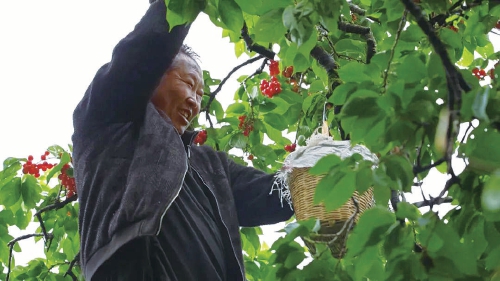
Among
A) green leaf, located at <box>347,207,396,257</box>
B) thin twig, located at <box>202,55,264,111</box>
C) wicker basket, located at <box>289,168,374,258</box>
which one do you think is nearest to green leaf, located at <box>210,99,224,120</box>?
thin twig, located at <box>202,55,264,111</box>

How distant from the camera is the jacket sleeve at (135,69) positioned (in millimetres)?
1996

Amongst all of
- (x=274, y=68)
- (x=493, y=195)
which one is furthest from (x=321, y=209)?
(x=274, y=68)

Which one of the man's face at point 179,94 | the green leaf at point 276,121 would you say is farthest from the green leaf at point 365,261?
the green leaf at point 276,121

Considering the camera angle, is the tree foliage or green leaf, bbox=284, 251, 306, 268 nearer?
the tree foliage

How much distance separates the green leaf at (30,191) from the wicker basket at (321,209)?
1905mm

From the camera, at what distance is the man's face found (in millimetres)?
2275

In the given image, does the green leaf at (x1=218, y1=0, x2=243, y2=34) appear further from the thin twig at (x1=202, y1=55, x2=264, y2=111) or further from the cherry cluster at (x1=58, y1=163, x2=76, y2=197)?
the cherry cluster at (x1=58, y1=163, x2=76, y2=197)

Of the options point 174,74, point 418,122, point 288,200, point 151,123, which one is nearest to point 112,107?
point 151,123

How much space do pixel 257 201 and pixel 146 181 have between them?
604mm

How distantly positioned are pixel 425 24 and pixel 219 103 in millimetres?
2108

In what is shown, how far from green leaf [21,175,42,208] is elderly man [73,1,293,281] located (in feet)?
4.87

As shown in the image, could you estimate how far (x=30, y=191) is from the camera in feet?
11.5

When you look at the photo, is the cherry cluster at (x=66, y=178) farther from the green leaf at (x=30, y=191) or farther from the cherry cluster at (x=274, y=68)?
the cherry cluster at (x=274, y=68)

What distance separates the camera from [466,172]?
1.41m
